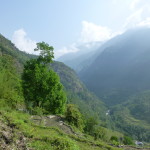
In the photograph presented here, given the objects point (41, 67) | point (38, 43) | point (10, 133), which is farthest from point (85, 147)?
point (38, 43)

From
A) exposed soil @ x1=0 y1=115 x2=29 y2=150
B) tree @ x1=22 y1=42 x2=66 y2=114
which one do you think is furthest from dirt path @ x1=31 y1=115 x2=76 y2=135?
exposed soil @ x1=0 y1=115 x2=29 y2=150

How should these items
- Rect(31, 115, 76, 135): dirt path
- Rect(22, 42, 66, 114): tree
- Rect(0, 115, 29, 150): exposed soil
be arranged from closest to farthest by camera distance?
Rect(0, 115, 29, 150): exposed soil < Rect(31, 115, 76, 135): dirt path < Rect(22, 42, 66, 114): tree

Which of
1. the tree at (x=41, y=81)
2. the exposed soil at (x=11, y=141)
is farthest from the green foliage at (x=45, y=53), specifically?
the exposed soil at (x=11, y=141)

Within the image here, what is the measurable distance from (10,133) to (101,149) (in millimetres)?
8675

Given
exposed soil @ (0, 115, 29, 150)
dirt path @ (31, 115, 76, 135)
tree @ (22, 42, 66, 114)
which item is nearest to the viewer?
exposed soil @ (0, 115, 29, 150)

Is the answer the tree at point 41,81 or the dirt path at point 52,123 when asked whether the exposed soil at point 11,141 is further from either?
the tree at point 41,81

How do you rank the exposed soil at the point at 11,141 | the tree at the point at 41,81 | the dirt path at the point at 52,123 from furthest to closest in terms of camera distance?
the tree at the point at 41,81 < the dirt path at the point at 52,123 < the exposed soil at the point at 11,141

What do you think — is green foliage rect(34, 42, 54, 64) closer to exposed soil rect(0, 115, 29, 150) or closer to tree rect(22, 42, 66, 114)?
tree rect(22, 42, 66, 114)

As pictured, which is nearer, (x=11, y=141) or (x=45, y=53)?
(x=11, y=141)

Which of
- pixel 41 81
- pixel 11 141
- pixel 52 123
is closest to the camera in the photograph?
pixel 11 141

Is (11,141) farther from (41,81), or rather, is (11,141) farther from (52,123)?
(41,81)

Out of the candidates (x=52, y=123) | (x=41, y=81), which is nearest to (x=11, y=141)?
(x=52, y=123)

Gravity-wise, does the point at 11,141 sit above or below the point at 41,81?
below

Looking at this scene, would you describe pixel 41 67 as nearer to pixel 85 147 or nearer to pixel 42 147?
pixel 85 147
